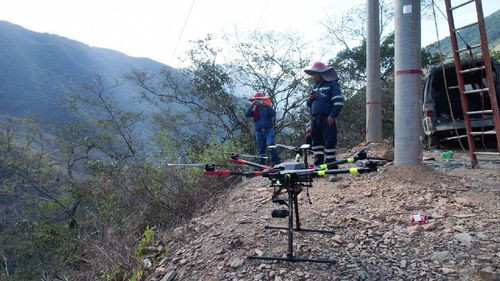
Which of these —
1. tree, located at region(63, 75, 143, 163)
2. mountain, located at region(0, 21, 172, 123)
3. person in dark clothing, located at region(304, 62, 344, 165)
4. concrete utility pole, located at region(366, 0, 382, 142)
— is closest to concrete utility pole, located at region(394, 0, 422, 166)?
person in dark clothing, located at region(304, 62, 344, 165)

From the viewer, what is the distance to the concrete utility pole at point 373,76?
26.5ft

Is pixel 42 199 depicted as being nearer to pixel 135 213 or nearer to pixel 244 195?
pixel 135 213

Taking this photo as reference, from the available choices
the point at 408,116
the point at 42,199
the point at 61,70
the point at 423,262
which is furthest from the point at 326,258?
the point at 61,70

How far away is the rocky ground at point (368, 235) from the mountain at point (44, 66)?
4500 centimetres

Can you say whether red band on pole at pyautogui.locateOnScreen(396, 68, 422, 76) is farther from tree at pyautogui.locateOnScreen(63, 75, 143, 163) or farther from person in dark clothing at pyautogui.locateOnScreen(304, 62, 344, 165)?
tree at pyautogui.locateOnScreen(63, 75, 143, 163)

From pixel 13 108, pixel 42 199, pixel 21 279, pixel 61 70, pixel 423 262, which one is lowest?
pixel 21 279

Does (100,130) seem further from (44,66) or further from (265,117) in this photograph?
(44,66)

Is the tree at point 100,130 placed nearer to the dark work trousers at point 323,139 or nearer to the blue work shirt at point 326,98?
the dark work trousers at point 323,139

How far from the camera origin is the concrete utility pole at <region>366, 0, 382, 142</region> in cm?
809

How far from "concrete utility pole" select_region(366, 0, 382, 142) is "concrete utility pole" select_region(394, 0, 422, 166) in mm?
3123

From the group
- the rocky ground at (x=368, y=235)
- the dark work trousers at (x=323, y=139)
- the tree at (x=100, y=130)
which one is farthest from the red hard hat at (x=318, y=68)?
the tree at (x=100, y=130)

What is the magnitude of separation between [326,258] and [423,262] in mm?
724

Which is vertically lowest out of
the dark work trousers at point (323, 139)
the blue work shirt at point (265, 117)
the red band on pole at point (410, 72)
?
the dark work trousers at point (323, 139)

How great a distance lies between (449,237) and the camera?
136 inches
